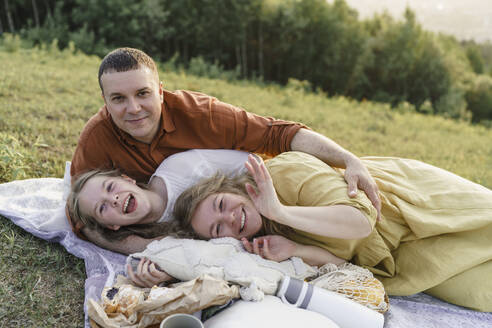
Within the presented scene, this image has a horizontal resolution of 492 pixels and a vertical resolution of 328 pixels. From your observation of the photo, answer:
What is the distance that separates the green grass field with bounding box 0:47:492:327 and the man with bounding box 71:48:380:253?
0.51 meters

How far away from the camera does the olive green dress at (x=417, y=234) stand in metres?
2.78

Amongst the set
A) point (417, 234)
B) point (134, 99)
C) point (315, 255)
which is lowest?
point (315, 255)

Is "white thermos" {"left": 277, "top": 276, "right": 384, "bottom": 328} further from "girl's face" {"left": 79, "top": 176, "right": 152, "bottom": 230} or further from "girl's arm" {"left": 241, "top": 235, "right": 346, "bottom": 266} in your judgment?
"girl's face" {"left": 79, "top": 176, "right": 152, "bottom": 230}

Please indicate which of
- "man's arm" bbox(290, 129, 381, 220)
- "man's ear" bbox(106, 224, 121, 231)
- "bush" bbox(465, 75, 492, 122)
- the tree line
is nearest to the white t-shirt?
"man's ear" bbox(106, 224, 121, 231)

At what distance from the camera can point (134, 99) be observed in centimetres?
318

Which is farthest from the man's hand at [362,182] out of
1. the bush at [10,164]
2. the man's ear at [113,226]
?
the bush at [10,164]

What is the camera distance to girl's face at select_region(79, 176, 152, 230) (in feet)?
9.65

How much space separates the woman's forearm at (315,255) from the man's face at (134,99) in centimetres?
147

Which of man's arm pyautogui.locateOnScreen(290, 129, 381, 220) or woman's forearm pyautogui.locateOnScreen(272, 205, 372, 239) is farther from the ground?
man's arm pyautogui.locateOnScreen(290, 129, 381, 220)

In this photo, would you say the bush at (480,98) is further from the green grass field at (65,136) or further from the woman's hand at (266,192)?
the woman's hand at (266,192)

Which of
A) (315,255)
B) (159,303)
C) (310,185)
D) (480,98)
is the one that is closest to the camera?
(159,303)

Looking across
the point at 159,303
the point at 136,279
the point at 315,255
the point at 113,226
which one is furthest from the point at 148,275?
the point at 315,255

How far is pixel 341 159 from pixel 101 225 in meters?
1.80

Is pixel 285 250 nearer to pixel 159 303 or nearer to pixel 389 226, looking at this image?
pixel 389 226
